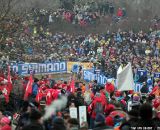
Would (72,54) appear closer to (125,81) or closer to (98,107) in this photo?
(125,81)

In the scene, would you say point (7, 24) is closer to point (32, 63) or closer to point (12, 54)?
point (12, 54)

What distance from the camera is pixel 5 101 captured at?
59.1ft

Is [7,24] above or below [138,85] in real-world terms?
above

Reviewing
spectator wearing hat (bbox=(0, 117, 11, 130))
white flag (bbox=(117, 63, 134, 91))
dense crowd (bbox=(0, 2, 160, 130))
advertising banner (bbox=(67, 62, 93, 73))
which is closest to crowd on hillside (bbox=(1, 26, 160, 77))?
A: dense crowd (bbox=(0, 2, 160, 130))

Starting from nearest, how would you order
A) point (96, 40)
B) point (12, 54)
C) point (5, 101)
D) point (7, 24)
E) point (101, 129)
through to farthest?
point (101, 129) → point (5, 101) → point (7, 24) → point (12, 54) → point (96, 40)

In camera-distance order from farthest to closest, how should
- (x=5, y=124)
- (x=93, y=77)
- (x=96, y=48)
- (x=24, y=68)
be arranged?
(x=96, y=48) < (x=24, y=68) < (x=93, y=77) < (x=5, y=124)

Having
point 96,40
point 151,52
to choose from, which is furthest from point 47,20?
point 151,52

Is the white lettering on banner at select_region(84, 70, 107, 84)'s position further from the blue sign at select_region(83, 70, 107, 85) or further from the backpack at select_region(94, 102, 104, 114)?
the backpack at select_region(94, 102, 104, 114)

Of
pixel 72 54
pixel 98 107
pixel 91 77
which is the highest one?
pixel 72 54

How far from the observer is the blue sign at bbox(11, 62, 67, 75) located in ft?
110

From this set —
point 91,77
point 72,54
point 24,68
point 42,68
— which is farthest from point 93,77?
point 72,54

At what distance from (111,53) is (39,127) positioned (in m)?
32.0

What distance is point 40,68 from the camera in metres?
35.2

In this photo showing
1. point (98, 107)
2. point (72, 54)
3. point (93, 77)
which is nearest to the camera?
point (98, 107)
